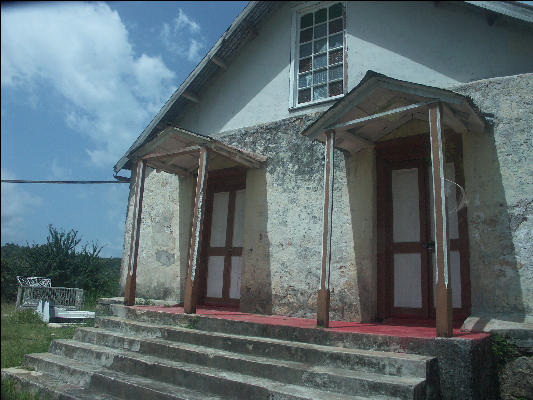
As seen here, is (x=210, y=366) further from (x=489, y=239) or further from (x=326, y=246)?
(x=489, y=239)

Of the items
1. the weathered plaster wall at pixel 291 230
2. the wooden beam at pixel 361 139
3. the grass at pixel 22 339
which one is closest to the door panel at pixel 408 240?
the wooden beam at pixel 361 139

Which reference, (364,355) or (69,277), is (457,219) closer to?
(364,355)

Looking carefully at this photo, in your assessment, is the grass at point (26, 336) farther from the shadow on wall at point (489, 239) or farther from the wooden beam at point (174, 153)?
the shadow on wall at point (489, 239)

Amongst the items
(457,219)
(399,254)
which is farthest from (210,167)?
(457,219)

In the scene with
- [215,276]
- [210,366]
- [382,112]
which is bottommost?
[210,366]

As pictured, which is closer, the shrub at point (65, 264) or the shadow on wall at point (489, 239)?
the shadow on wall at point (489, 239)

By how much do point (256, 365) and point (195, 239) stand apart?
2.52 meters

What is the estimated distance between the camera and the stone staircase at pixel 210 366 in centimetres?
366

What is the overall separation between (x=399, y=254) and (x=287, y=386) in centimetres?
304

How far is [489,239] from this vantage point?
5.16 metres

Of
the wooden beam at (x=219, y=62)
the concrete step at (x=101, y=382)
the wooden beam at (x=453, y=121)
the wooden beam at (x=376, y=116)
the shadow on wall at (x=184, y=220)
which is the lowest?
the concrete step at (x=101, y=382)

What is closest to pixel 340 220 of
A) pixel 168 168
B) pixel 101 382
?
pixel 168 168

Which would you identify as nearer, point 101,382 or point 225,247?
point 101,382

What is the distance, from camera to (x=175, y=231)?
8312 mm
